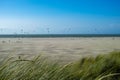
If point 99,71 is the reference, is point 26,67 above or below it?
above

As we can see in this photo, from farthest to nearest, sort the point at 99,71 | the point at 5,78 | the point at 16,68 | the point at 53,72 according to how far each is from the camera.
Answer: the point at 99,71 → the point at 16,68 → the point at 53,72 → the point at 5,78

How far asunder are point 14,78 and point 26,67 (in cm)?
30

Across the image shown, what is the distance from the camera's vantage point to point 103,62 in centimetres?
623

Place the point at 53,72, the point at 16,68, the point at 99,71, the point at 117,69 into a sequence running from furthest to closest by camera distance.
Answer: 1. the point at 117,69
2. the point at 99,71
3. the point at 16,68
4. the point at 53,72

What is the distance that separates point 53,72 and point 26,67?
1.12ft

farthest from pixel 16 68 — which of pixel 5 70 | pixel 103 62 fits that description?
pixel 103 62

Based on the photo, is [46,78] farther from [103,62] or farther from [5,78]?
[103,62]

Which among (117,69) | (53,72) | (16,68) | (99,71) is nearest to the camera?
(53,72)

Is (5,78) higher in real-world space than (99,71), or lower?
higher

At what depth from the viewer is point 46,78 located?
2.82m

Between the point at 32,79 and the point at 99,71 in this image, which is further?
the point at 99,71

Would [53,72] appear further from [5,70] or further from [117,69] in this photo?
[117,69]

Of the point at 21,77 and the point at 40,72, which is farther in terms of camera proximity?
the point at 40,72

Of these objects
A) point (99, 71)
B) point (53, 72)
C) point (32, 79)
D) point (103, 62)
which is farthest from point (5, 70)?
point (103, 62)
